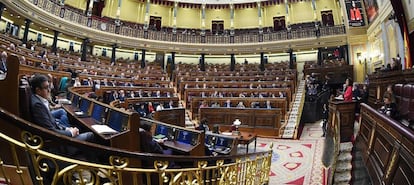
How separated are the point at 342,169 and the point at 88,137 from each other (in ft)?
11.0

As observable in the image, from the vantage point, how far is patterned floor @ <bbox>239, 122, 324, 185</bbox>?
13.7ft

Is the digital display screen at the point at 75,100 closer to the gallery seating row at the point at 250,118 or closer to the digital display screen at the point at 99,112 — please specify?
the digital display screen at the point at 99,112

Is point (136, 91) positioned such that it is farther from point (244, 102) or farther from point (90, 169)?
point (90, 169)

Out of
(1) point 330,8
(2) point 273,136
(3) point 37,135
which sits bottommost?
(2) point 273,136

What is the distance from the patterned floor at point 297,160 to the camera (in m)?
4.18

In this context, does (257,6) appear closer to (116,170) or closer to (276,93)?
(276,93)

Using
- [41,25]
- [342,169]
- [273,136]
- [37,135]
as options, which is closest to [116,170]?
[37,135]

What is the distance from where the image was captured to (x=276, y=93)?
9.23 metres

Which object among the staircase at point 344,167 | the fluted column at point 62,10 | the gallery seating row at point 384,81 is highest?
the fluted column at point 62,10

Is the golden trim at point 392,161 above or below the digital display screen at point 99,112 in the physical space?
below

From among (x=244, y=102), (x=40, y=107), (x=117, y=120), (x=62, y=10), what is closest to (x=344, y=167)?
(x=117, y=120)

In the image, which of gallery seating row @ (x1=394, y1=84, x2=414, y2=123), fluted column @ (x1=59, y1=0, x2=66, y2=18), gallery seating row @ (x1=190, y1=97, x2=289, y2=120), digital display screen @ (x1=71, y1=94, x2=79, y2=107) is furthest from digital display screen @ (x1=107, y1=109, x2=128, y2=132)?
fluted column @ (x1=59, y1=0, x2=66, y2=18)

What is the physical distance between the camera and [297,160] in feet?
17.1

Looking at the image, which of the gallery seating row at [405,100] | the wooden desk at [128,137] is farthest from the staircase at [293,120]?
the wooden desk at [128,137]
